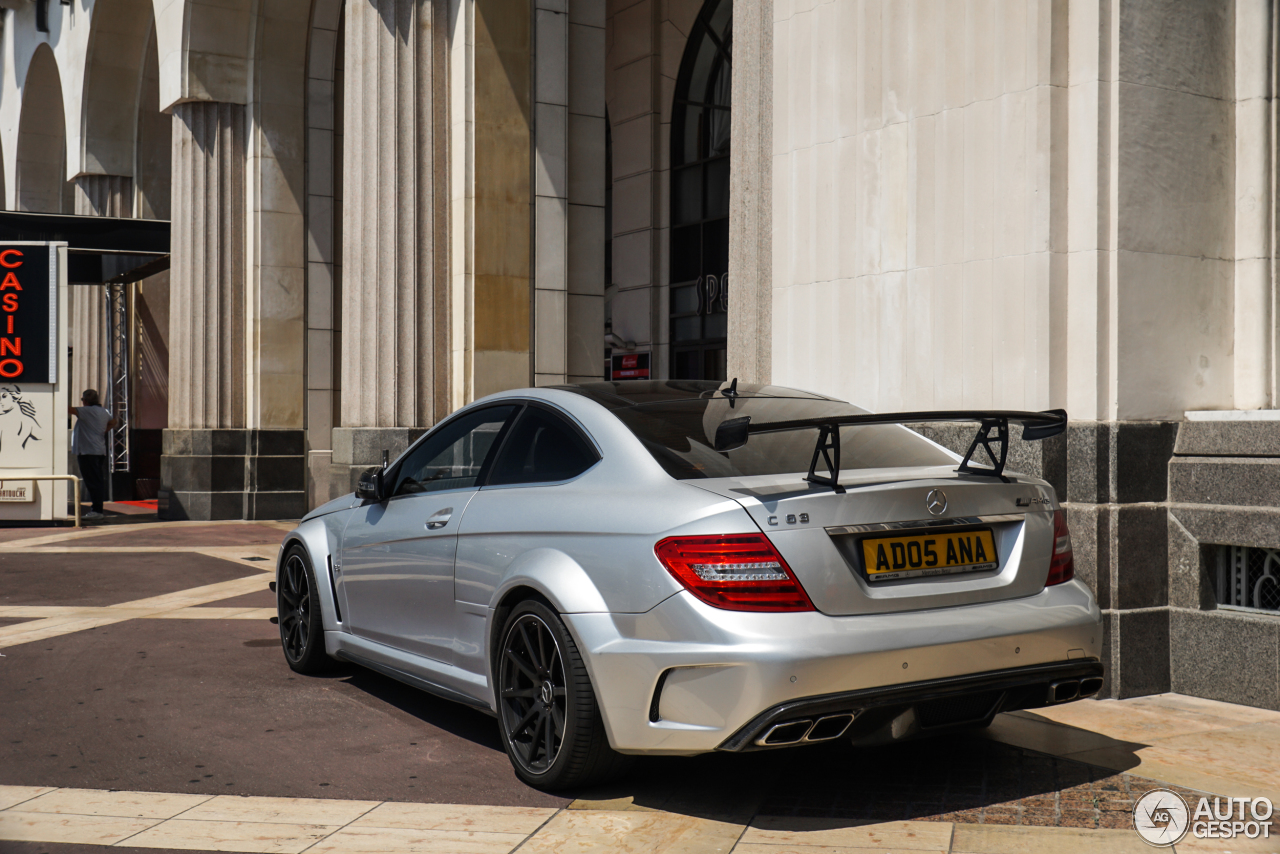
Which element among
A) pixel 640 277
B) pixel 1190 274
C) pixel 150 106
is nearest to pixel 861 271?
pixel 1190 274

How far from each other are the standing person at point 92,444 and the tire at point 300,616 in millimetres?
12448

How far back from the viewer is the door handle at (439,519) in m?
5.09

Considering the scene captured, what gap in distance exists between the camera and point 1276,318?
20.4ft

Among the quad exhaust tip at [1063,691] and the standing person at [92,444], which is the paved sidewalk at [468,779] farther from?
the standing person at [92,444]

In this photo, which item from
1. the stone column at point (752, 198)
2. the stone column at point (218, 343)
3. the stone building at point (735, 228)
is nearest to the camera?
the stone building at point (735, 228)

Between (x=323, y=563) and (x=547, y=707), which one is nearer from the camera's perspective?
(x=547, y=707)

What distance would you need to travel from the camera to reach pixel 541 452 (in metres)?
4.77

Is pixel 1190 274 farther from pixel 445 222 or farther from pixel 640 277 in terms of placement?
pixel 640 277

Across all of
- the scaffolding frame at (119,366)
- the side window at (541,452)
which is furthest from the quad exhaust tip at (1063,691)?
the scaffolding frame at (119,366)

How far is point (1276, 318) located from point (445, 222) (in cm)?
851

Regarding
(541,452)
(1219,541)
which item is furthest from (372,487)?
(1219,541)

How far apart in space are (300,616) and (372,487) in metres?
1.21

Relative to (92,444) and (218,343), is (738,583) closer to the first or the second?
(218,343)

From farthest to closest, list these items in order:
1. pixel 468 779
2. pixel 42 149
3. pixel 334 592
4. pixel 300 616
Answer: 1. pixel 42 149
2. pixel 300 616
3. pixel 334 592
4. pixel 468 779
